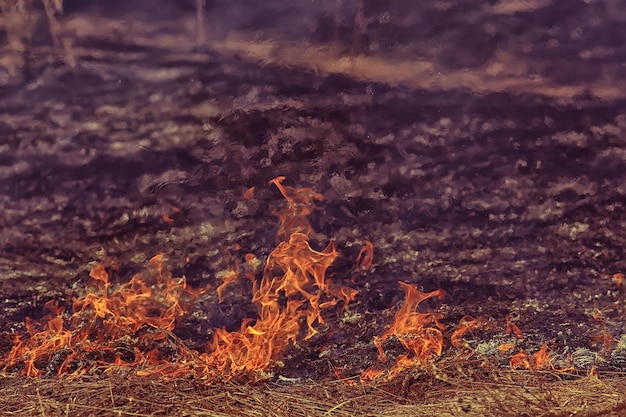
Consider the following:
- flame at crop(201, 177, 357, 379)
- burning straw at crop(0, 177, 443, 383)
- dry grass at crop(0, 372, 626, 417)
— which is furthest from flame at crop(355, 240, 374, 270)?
dry grass at crop(0, 372, 626, 417)

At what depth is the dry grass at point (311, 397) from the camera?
2.62 meters

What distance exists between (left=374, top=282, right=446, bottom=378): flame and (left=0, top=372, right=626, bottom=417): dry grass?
262 mm

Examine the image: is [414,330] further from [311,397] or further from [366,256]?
[311,397]

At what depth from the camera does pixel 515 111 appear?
9.74 feet

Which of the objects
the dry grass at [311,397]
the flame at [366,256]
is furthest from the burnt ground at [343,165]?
the dry grass at [311,397]

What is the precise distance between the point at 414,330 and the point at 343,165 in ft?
2.84

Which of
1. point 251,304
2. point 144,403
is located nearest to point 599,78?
point 251,304

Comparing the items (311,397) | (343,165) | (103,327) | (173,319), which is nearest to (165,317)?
(173,319)

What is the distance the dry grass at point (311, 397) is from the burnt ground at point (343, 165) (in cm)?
13

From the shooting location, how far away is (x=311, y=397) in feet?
9.56

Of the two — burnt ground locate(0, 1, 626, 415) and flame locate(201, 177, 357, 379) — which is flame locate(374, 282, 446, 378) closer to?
burnt ground locate(0, 1, 626, 415)

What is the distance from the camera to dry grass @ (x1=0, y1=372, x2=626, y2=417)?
2.62 metres

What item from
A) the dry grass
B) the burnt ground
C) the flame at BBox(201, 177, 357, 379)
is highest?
the burnt ground

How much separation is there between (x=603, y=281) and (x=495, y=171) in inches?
30.0
